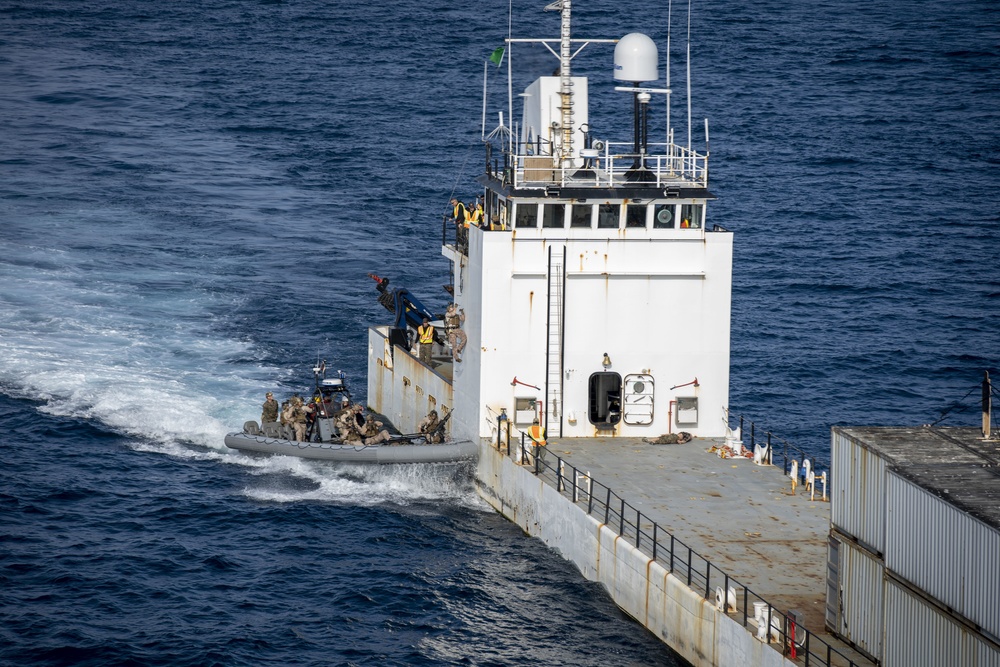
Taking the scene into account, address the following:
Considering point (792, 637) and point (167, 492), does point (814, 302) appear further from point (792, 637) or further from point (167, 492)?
point (792, 637)

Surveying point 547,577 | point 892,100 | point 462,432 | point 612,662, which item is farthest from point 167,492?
point 892,100

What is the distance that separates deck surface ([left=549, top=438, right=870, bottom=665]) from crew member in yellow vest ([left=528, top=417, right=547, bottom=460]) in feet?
1.66

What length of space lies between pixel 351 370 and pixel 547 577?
64.8ft

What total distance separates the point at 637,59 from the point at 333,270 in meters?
25.9

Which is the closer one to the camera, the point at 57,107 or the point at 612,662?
the point at 612,662

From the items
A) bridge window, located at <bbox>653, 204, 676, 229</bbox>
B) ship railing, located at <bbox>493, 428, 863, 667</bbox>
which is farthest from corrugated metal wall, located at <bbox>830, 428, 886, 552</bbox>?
bridge window, located at <bbox>653, 204, 676, 229</bbox>

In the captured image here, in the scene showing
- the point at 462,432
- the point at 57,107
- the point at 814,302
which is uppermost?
the point at 57,107

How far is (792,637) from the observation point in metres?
27.9

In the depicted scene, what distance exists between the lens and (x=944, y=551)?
2497 centimetres

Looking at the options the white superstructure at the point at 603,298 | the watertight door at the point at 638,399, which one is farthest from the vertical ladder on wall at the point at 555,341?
the watertight door at the point at 638,399

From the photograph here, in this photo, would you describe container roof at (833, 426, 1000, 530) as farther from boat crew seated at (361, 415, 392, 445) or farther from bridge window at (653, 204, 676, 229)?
boat crew seated at (361, 415, 392, 445)

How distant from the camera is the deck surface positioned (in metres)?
32.2

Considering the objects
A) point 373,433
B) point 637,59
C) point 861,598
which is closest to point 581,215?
point 637,59

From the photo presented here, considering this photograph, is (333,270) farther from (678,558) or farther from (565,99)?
(678,558)
